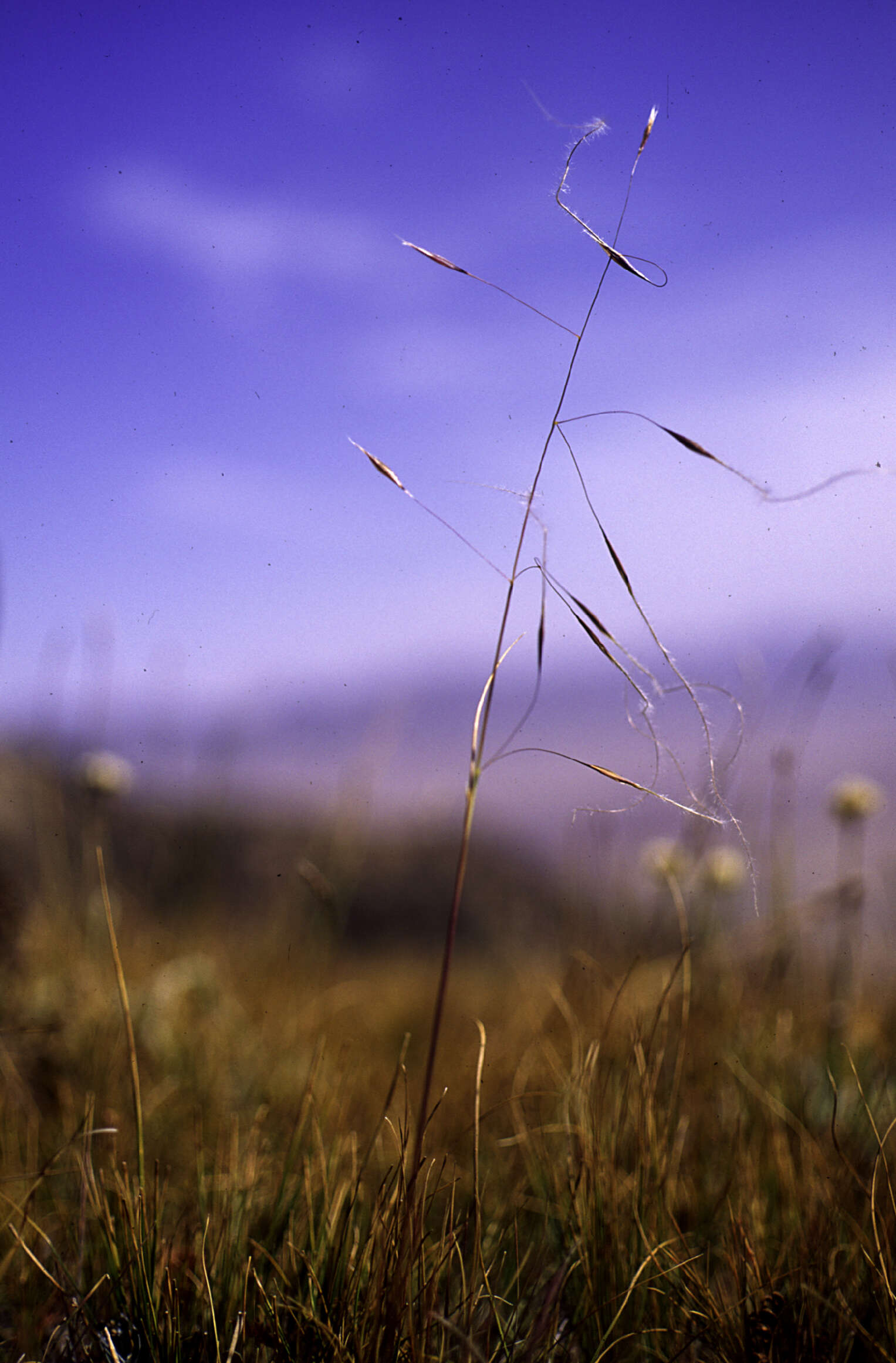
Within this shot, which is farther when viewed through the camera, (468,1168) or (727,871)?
(727,871)

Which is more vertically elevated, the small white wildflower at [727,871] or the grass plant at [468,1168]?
the small white wildflower at [727,871]

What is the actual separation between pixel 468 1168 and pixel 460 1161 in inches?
1.5

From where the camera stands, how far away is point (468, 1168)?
1678 millimetres

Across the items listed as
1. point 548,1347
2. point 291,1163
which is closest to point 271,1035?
point 291,1163

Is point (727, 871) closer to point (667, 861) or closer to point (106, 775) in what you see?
point (667, 861)

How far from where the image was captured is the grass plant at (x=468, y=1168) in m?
0.96

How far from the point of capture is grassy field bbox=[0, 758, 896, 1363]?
98 cm

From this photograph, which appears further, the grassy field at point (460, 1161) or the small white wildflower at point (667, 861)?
the small white wildflower at point (667, 861)

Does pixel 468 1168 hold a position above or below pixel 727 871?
below

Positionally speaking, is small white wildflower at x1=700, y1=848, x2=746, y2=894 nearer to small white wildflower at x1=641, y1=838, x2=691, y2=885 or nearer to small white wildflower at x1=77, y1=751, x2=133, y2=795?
small white wildflower at x1=641, y1=838, x2=691, y2=885

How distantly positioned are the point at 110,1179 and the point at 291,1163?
33cm

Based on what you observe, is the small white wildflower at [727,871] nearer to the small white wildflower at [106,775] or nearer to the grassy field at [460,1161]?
the grassy field at [460,1161]

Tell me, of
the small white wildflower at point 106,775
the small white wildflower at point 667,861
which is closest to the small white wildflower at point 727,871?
the small white wildflower at point 667,861

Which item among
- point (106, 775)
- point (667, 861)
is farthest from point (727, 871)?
point (106, 775)
